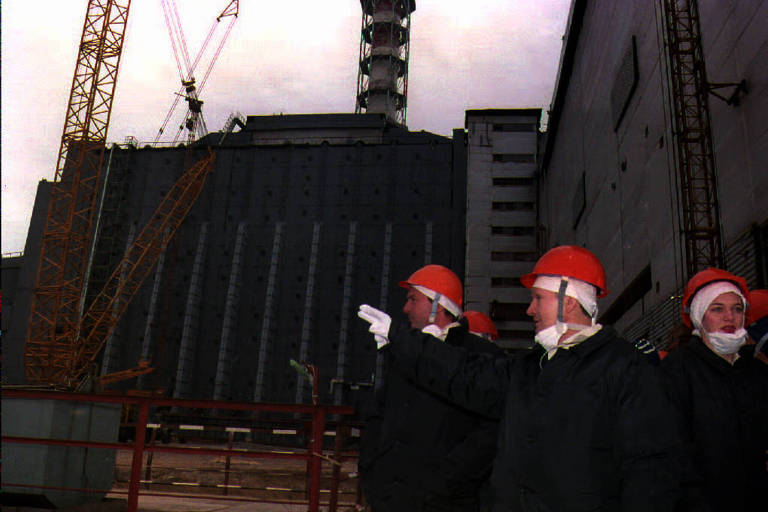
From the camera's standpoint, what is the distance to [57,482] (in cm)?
721

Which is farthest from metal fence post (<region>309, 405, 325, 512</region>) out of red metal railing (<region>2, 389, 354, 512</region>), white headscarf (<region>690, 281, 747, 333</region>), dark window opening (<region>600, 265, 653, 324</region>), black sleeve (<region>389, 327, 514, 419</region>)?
dark window opening (<region>600, 265, 653, 324</region>)

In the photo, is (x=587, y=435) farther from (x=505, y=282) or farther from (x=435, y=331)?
(x=505, y=282)

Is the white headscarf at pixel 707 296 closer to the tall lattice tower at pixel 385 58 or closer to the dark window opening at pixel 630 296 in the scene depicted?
the dark window opening at pixel 630 296

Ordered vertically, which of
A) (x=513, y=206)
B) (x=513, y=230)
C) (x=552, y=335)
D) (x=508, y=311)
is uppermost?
(x=513, y=206)

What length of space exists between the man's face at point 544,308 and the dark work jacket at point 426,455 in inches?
29.5

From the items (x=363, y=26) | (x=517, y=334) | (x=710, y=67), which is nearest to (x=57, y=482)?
(x=710, y=67)

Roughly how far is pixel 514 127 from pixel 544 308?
152 feet

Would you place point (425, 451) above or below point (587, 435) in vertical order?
below

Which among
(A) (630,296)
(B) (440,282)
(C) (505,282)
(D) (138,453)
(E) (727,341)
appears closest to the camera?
(E) (727,341)

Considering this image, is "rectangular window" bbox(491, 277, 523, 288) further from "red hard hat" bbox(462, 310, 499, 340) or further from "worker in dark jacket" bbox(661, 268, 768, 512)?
"worker in dark jacket" bbox(661, 268, 768, 512)

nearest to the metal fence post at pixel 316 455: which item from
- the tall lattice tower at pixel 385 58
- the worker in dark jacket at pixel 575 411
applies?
the worker in dark jacket at pixel 575 411

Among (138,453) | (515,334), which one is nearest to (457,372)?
(138,453)

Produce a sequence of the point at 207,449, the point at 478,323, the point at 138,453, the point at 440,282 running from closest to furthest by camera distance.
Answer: the point at 440,282 → the point at 207,449 → the point at 138,453 → the point at 478,323

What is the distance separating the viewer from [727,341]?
11.1ft
